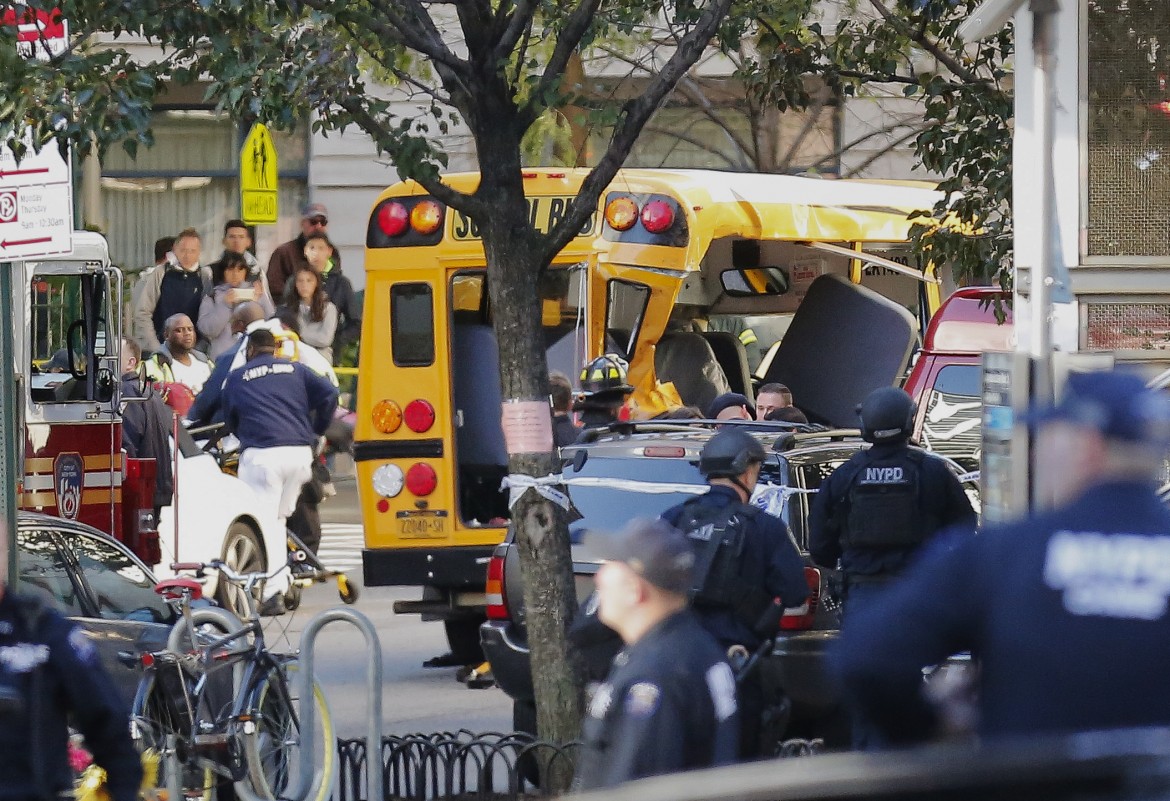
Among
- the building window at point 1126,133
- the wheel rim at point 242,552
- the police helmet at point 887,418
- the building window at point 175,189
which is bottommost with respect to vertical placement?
the wheel rim at point 242,552

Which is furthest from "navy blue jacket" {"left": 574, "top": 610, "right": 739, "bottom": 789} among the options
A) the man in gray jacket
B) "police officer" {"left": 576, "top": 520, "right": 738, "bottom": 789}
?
the man in gray jacket

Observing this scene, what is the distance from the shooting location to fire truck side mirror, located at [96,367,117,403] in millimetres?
13406

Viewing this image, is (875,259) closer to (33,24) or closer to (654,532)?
(33,24)

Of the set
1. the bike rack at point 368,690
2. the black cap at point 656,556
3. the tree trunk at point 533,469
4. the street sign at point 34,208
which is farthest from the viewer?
the tree trunk at point 533,469

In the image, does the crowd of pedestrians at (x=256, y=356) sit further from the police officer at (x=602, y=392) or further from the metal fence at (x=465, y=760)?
the metal fence at (x=465, y=760)

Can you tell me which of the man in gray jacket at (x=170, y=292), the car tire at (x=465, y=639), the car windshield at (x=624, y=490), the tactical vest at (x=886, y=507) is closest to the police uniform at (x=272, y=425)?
the car tire at (x=465, y=639)

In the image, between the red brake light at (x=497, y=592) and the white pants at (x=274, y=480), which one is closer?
the red brake light at (x=497, y=592)

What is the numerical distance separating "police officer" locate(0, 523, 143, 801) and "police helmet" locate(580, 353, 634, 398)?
7.16 metres

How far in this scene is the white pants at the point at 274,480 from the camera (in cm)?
1451

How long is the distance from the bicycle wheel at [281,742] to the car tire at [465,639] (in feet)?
12.4

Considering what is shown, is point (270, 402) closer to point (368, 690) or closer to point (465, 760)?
point (465, 760)

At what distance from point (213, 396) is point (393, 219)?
10.0 feet

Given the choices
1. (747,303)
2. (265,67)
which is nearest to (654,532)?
(265,67)

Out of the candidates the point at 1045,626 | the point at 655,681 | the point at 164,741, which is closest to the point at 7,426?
the point at 164,741
